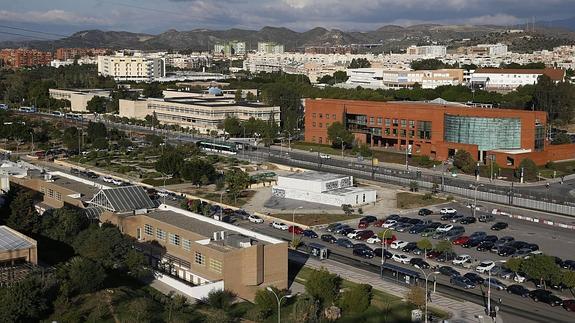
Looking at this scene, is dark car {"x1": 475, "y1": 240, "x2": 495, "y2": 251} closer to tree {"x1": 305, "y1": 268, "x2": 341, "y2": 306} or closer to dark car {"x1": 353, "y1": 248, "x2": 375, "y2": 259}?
dark car {"x1": 353, "y1": 248, "x2": 375, "y2": 259}

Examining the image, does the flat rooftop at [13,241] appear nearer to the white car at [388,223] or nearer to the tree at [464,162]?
the white car at [388,223]

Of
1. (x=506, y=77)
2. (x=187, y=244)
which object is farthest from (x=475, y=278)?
(x=506, y=77)

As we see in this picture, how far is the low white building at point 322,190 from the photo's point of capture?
78.0 feet

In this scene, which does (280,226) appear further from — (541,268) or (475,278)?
(541,268)

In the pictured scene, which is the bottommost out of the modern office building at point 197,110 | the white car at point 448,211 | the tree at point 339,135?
the white car at point 448,211

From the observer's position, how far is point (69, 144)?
1390 inches

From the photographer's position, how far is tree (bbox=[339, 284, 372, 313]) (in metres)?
13.2

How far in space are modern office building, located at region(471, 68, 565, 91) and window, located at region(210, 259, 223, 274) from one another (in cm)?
4450

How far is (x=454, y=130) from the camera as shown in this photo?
105 ft

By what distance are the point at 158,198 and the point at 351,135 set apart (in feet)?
46.6

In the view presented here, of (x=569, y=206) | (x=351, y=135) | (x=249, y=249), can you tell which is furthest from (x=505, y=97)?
(x=249, y=249)

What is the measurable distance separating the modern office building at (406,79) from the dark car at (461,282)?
4199 centimetres

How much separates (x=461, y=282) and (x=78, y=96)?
43.9m

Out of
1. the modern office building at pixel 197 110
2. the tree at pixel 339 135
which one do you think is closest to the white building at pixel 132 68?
the modern office building at pixel 197 110
